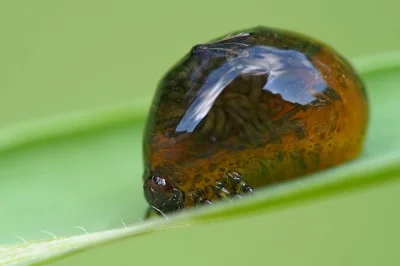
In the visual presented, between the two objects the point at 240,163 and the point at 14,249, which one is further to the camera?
the point at 240,163

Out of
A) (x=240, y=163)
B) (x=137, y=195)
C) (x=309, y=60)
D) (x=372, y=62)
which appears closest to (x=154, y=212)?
(x=137, y=195)

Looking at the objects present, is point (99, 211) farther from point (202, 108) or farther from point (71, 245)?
point (71, 245)

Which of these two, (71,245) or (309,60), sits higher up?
(309,60)

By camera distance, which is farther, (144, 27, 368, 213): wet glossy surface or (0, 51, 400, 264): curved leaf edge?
(144, 27, 368, 213): wet glossy surface

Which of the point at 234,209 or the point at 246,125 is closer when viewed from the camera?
the point at 234,209

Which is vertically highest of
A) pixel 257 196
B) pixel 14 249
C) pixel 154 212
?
pixel 257 196

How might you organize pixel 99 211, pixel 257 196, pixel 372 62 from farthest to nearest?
pixel 372 62 < pixel 99 211 < pixel 257 196

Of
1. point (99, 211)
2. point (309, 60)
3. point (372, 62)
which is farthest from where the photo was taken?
point (372, 62)

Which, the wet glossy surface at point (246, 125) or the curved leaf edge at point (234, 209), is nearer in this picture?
the curved leaf edge at point (234, 209)
